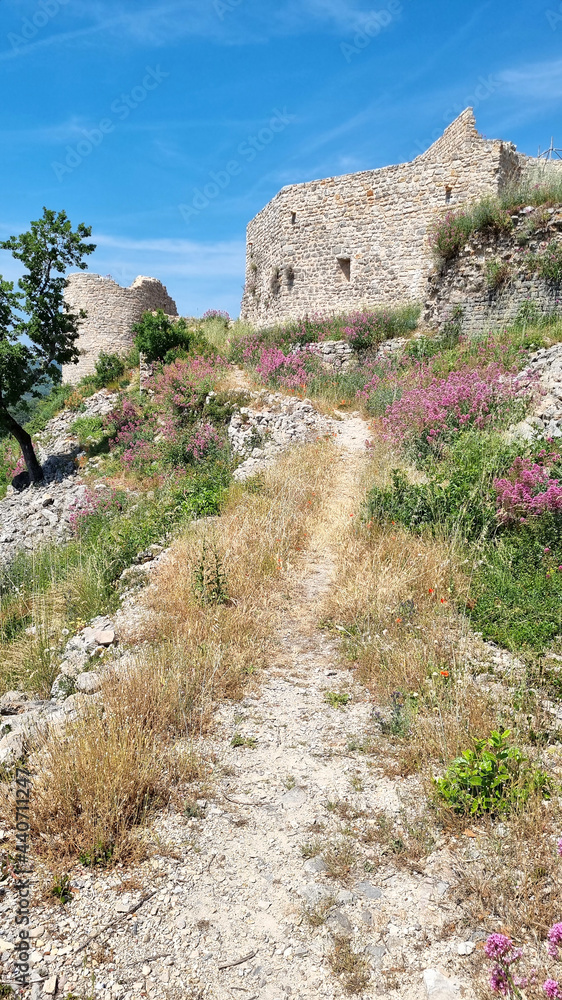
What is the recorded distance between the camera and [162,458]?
508 inches

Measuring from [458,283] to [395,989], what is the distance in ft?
44.5

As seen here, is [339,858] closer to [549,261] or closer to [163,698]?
[163,698]

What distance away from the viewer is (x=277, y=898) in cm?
249

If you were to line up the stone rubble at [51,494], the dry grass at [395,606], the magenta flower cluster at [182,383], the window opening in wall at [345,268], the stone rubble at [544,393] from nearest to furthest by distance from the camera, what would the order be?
the dry grass at [395,606]
the stone rubble at [544,393]
the stone rubble at [51,494]
the magenta flower cluster at [182,383]
the window opening in wall at [345,268]

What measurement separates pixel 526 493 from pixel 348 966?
441cm

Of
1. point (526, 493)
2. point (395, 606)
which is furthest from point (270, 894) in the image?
point (526, 493)

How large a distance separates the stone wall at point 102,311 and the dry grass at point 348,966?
26098 millimetres

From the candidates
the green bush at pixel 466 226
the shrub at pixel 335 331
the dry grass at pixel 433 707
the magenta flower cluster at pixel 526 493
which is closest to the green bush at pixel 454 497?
the magenta flower cluster at pixel 526 493

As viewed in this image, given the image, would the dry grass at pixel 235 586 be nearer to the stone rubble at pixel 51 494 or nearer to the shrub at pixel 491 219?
the stone rubble at pixel 51 494

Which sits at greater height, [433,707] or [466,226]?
[466,226]

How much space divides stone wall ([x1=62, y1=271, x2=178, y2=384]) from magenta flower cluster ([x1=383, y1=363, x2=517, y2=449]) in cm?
1992

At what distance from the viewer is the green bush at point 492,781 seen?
2.68 meters

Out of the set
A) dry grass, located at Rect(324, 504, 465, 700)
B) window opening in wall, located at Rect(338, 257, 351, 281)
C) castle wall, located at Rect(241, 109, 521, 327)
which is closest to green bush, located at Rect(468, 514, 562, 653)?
dry grass, located at Rect(324, 504, 465, 700)

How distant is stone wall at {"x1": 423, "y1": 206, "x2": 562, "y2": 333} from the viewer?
453 inches
